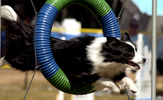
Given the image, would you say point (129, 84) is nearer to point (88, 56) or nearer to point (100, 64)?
point (100, 64)

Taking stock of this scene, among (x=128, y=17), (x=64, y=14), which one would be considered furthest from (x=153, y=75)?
(x=64, y=14)

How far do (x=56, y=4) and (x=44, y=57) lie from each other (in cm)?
76

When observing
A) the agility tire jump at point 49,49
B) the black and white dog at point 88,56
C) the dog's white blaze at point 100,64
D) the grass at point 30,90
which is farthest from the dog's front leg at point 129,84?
the grass at point 30,90

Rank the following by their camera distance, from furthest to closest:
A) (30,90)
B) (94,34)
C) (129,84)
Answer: (30,90) < (94,34) < (129,84)

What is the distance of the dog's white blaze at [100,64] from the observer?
11.0 ft

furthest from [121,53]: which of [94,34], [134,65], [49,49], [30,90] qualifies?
[30,90]

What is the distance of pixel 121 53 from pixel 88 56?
45 cm

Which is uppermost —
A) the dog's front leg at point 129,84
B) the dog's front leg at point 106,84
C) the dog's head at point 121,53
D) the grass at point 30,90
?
the dog's head at point 121,53

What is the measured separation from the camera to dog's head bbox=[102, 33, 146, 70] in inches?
131

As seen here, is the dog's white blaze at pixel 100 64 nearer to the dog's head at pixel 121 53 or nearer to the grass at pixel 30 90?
the dog's head at pixel 121 53

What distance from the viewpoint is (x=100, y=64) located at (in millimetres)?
3348

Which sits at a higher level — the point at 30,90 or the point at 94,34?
the point at 94,34

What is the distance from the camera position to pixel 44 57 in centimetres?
328

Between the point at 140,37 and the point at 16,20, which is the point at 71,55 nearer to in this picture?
the point at 16,20
